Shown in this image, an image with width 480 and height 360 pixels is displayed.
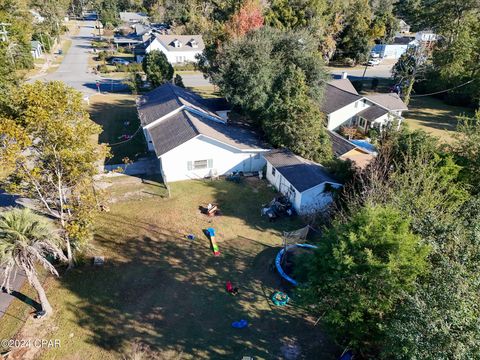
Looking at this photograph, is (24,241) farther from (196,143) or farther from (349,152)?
(349,152)

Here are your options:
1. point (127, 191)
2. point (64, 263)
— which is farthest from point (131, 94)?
point (64, 263)

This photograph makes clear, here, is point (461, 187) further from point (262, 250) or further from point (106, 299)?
point (106, 299)

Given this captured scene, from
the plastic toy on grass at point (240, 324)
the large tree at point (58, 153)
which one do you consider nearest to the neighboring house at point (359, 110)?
the plastic toy on grass at point (240, 324)

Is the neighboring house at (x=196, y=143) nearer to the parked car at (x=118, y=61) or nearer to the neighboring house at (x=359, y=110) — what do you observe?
the neighboring house at (x=359, y=110)

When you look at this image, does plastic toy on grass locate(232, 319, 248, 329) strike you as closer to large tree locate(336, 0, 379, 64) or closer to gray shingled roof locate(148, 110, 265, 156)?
gray shingled roof locate(148, 110, 265, 156)

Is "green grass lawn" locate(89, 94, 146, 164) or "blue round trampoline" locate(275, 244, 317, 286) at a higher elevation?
"green grass lawn" locate(89, 94, 146, 164)

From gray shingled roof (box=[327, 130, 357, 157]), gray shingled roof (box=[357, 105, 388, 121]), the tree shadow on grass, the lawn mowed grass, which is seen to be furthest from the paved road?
the tree shadow on grass
